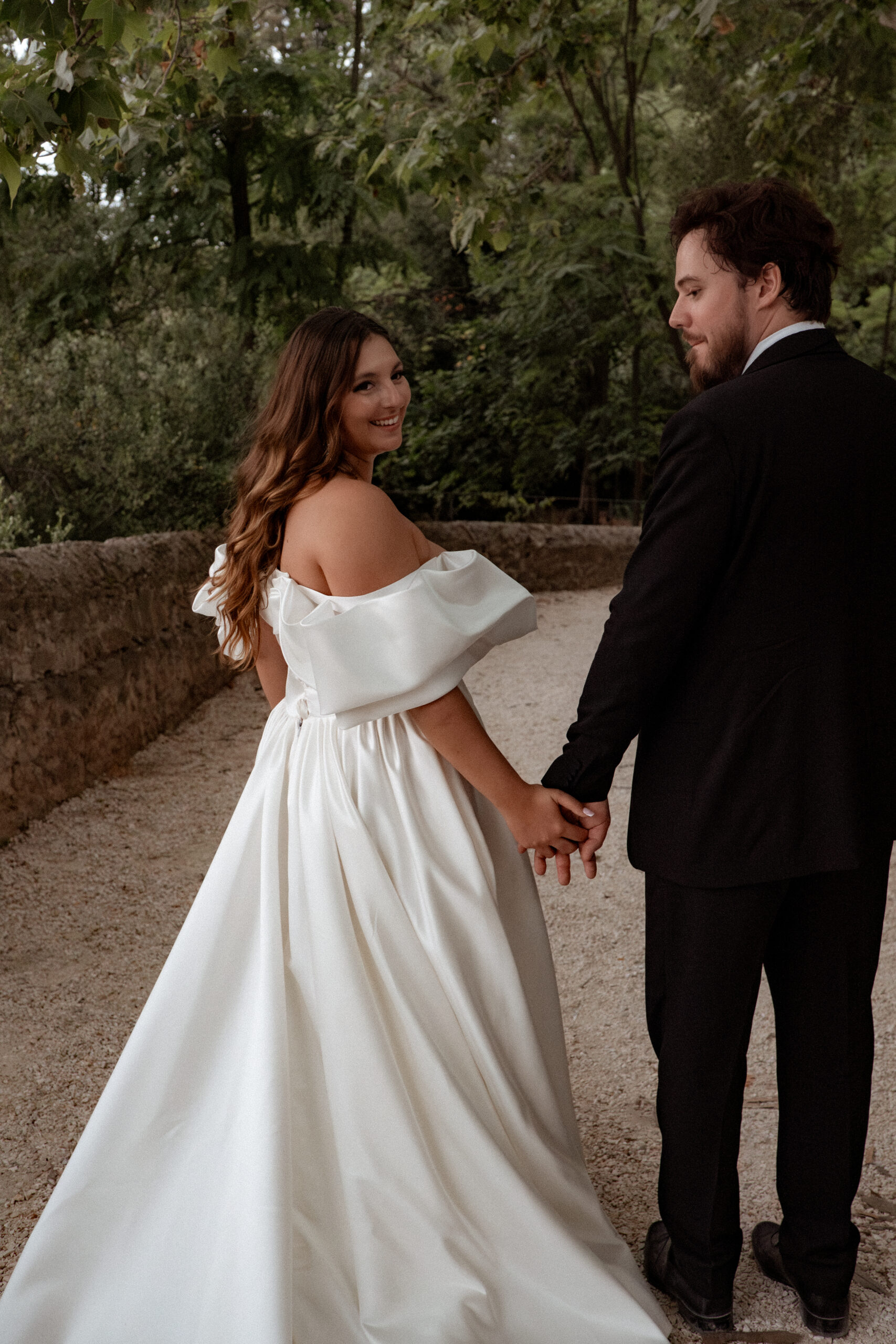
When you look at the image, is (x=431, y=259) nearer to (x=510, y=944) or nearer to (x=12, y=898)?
(x=12, y=898)

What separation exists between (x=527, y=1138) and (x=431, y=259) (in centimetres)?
1223

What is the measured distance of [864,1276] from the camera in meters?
2.07

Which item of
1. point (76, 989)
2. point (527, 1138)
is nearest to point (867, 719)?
point (527, 1138)

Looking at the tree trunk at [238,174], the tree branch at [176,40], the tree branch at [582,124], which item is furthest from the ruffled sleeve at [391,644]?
the tree branch at [582,124]

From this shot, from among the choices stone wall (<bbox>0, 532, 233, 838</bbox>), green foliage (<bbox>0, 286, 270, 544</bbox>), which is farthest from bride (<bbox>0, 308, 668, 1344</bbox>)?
green foliage (<bbox>0, 286, 270, 544</bbox>)

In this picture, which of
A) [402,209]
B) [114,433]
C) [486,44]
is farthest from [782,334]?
[402,209]

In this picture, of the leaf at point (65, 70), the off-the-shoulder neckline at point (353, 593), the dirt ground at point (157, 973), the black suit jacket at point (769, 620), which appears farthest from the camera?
the dirt ground at point (157, 973)

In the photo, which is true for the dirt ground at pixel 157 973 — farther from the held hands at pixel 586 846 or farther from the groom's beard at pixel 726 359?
the groom's beard at pixel 726 359

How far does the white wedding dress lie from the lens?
1705 millimetres

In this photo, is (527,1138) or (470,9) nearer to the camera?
(527,1138)

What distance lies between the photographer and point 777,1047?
190 centimetres

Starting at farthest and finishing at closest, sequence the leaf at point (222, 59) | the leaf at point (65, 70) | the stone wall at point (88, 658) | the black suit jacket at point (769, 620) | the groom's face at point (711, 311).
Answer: the stone wall at point (88, 658)
the leaf at point (222, 59)
the leaf at point (65, 70)
the groom's face at point (711, 311)
the black suit jacket at point (769, 620)

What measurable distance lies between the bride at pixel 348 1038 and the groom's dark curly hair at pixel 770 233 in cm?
63

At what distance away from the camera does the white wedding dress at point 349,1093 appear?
171cm
